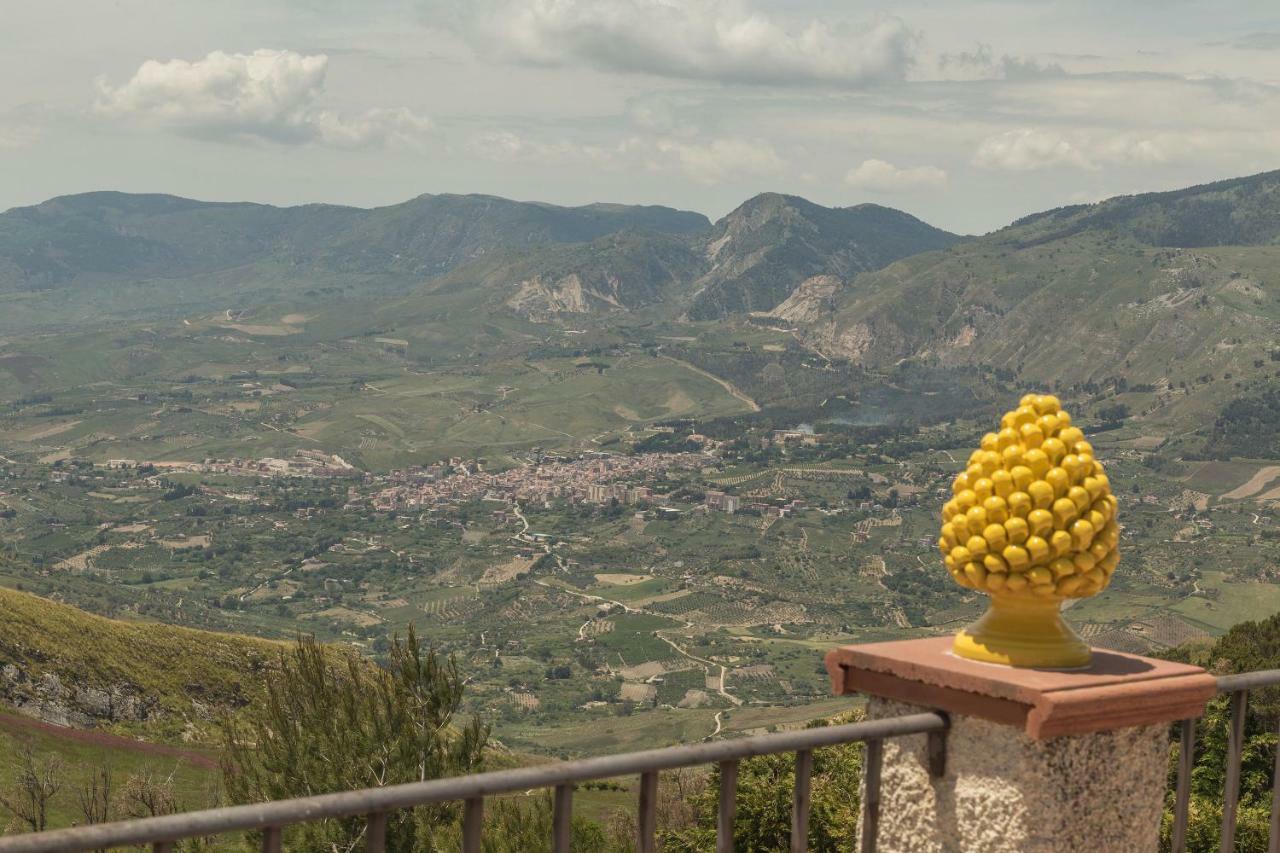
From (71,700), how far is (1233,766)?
48.4m

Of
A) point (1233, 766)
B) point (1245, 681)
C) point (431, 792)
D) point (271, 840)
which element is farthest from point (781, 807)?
point (271, 840)

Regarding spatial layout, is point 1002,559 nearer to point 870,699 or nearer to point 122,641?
point 870,699

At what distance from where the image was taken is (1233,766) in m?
6.49

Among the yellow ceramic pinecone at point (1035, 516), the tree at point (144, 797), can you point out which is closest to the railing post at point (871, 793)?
the yellow ceramic pinecone at point (1035, 516)

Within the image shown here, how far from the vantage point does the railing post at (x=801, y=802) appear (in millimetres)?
5070

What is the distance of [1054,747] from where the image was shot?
16.6 feet

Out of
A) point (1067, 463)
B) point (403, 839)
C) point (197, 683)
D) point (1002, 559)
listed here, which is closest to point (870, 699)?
point (1002, 559)

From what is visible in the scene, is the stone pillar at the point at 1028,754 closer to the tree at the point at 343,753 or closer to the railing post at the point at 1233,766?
the railing post at the point at 1233,766

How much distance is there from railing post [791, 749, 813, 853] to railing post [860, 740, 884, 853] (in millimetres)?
327

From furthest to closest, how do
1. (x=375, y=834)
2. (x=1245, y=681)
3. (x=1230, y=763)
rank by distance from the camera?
(x=1230, y=763)
(x=1245, y=681)
(x=375, y=834)

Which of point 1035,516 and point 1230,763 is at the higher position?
point 1035,516

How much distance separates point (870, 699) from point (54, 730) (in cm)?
4067

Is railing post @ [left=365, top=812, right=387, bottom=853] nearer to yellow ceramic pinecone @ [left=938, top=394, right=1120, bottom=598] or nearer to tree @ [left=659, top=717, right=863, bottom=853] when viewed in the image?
yellow ceramic pinecone @ [left=938, top=394, right=1120, bottom=598]

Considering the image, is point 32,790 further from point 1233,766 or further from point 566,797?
point 566,797
